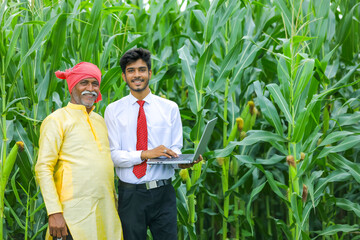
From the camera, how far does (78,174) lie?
256 centimetres

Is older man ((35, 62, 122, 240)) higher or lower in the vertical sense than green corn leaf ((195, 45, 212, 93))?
lower

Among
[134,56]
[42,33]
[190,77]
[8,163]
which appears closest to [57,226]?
[8,163]

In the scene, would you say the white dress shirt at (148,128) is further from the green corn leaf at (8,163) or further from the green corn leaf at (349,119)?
the green corn leaf at (349,119)

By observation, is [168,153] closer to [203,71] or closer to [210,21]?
[203,71]

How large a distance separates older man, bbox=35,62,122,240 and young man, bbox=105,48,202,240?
0.35ft

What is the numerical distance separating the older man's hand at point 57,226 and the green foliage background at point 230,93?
0.89 metres

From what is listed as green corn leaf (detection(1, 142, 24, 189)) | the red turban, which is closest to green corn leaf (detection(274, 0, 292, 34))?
the red turban

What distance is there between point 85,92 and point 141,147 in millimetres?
469

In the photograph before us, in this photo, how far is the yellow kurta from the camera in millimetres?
2504

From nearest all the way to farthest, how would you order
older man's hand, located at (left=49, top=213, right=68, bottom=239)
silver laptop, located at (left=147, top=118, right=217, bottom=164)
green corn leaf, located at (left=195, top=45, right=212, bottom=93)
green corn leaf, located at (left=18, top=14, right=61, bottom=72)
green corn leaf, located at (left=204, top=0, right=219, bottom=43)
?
1. older man's hand, located at (left=49, top=213, right=68, bottom=239)
2. silver laptop, located at (left=147, top=118, right=217, bottom=164)
3. green corn leaf, located at (left=18, top=14, right=61, bottom=72)
4. green corn leaf, located at (left=195, top=45, right=212, bottom=93)
5. green corn leaf, located at (left=204, top=0, right=219, bottom=43)

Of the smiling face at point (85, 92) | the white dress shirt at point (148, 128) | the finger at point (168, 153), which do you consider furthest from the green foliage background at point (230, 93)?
the finger at point (168, 153)

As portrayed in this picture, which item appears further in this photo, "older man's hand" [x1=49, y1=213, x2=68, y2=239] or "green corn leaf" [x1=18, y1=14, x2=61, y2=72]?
"green corn leaf" [x1=18, y1=14, x2=61, y2=72]

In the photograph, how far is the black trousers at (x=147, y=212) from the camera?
2.77 m

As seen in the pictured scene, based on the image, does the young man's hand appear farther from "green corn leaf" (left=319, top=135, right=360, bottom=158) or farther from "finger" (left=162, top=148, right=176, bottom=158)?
"green corn leaf" (left=319, top=135, right=360, bottom=158)
